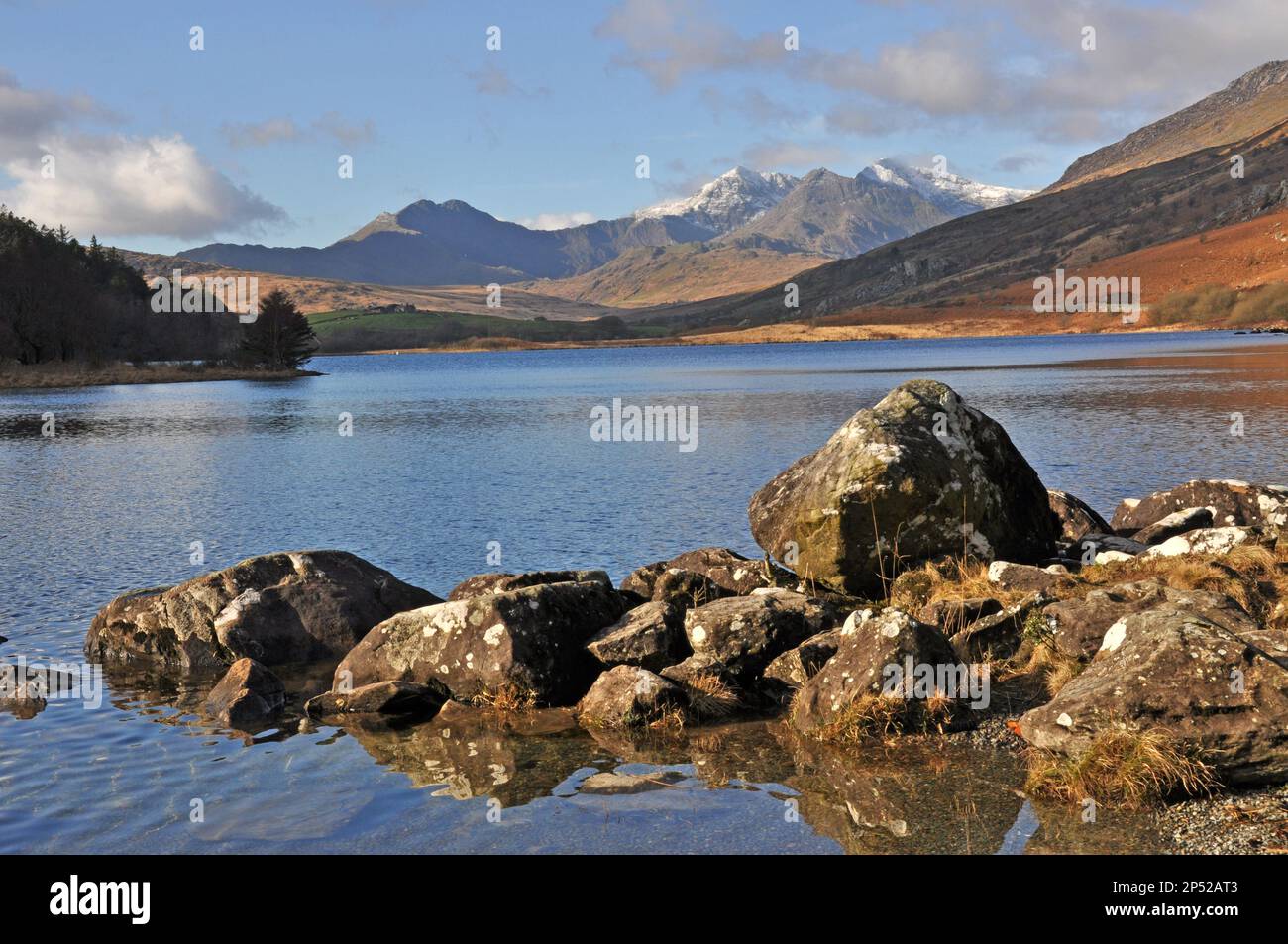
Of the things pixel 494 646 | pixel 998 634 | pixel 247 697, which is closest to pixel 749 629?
pixel 998 634

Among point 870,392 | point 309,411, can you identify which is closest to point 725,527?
point 870,392

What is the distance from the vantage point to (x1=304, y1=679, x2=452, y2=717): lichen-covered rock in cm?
1563

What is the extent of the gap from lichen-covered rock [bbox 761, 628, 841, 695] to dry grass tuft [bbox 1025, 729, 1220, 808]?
441 cm

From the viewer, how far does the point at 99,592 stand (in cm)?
2450

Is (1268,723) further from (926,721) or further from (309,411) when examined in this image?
(309,411)

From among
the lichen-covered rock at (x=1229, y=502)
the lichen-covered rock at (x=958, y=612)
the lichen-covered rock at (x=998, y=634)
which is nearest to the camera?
the lichen-covered rock at (x=998, y=634)

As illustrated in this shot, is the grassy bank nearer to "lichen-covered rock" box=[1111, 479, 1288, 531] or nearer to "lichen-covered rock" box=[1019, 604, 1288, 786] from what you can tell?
"lichen-covered rock" box=[1111, 479, 1288, 531]

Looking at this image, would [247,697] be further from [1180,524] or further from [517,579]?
[1180,524]

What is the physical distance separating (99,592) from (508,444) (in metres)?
34.7

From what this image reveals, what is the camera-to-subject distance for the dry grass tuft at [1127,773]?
10883mm

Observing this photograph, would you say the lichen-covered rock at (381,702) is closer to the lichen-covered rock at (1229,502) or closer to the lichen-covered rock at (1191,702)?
the lichen-covered rock at (1191,702)

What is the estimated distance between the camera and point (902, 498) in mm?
19078

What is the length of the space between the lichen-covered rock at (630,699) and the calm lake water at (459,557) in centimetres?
60

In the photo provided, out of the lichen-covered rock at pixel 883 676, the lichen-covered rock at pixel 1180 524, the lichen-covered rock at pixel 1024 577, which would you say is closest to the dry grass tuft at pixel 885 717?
the lichen-covered rock at pixel 883 676
